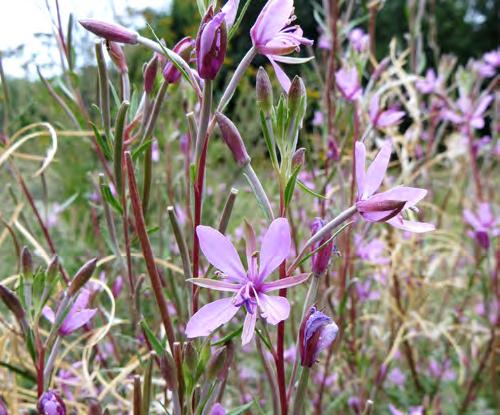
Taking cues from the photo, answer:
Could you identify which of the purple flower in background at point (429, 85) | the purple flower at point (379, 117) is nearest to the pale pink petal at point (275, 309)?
the purple flower at point (379, 117)

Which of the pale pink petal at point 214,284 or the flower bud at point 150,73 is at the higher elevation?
the flower bud at point 150,73

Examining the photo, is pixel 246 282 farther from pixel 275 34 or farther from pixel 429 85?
pixel 429 85

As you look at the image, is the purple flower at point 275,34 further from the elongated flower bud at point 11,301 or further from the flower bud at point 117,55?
the elongated flower bud at point 11,301

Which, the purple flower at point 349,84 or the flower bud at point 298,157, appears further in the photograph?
the purple flower at point 349,84

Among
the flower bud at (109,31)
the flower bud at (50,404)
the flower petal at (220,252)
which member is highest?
the flower bud at (109,31)

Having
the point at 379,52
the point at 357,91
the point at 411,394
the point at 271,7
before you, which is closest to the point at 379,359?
the point at 411,394

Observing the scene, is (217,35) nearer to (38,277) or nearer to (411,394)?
(38,277)

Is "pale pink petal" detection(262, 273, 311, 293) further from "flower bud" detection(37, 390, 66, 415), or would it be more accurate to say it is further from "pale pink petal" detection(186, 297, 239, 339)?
"flower bud" detection(37, 390, 66, 415)

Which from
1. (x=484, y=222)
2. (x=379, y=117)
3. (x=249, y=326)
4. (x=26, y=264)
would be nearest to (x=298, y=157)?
(x=249, y=326)
